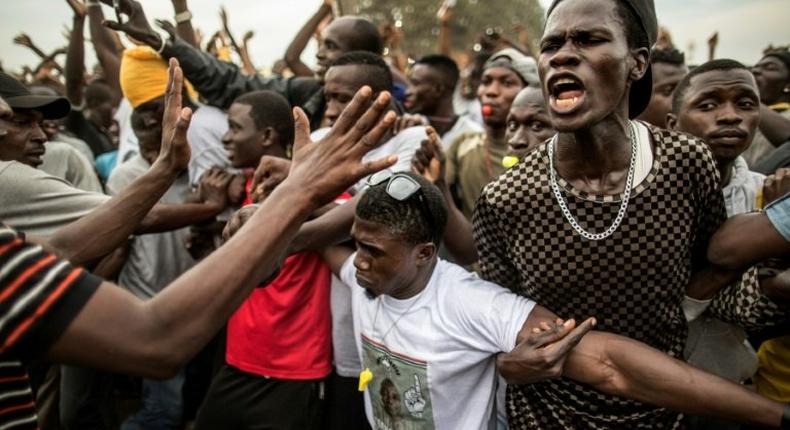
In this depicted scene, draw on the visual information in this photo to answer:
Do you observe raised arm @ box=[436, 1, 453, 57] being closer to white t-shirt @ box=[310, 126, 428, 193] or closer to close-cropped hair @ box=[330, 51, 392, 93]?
close-cropped hair @ box=[330, 51, 392, 93]

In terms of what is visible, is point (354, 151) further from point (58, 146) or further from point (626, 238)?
point (58, 146)

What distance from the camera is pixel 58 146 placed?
3783 millimetres

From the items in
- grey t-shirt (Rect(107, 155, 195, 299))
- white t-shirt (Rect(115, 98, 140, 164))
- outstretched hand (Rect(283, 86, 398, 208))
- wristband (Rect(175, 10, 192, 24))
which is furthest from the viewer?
white t-shirt (Rect(115, 98, 140, 164))

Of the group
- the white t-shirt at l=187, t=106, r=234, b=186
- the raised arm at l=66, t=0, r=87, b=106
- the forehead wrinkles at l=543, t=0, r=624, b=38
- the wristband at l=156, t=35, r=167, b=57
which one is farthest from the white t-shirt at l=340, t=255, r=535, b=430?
the raised arm at l=66, t=0, r=87, b=106

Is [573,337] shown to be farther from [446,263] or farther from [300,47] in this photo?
[300,47]

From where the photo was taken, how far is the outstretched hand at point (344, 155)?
1.43 metres

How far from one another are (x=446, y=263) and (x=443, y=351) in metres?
0.44

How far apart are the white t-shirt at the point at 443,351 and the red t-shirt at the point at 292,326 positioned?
1.61 ft

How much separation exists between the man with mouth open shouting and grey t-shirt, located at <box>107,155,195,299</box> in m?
2.59

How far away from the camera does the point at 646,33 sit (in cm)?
187

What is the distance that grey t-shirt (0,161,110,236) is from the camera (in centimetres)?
235

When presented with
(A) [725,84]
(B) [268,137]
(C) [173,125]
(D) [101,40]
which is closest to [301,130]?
(C) [173,125]

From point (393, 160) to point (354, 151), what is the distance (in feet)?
0.36

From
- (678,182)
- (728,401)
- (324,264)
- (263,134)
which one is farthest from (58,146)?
(728,401)
